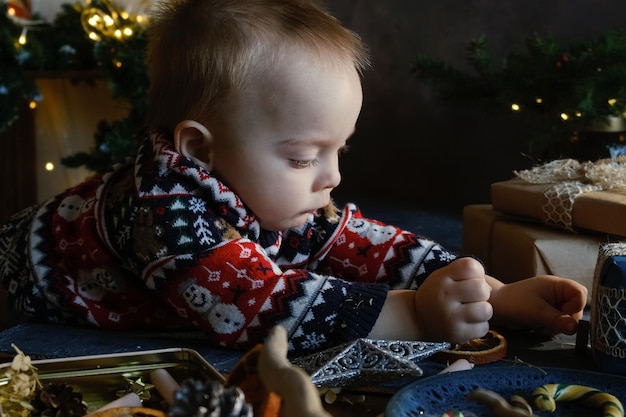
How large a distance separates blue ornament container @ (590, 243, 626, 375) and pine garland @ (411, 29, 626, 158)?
2.50ft

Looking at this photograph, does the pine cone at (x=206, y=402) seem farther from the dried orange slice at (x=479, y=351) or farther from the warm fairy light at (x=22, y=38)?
the warm fairy light at (x=22, y=38)

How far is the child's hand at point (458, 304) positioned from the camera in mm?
756

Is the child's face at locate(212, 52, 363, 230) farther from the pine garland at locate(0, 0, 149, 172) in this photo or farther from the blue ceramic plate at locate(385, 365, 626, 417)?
the pine garland at locate(0, 0, 149, 172)

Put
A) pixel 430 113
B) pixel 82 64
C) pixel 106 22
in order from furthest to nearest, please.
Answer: pixel 430 113 < pixel 82 64 < pixel 106 22

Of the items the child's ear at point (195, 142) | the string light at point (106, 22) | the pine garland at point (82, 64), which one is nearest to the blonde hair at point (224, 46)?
the child's ear at point (195, 142)

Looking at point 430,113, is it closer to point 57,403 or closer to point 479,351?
point 479,351

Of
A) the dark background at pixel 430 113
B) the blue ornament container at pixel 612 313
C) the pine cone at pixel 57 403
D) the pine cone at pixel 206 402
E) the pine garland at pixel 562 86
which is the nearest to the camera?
the pine cone at pixel 206 402

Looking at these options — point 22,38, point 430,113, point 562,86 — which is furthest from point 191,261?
point 430,113

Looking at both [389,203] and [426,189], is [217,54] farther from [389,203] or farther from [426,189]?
[426,189]

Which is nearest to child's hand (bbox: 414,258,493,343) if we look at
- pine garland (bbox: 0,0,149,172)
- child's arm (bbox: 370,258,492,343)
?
child's arm (bbox: 370,258,492,343)

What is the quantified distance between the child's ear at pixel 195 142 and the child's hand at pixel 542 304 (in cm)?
34

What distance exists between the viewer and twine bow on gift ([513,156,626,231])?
1.01 meters

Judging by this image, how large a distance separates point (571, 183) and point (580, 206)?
53mm

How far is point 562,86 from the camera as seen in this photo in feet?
5.28
